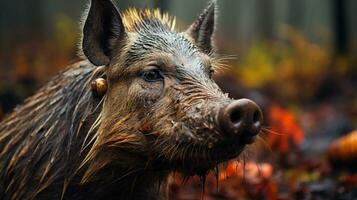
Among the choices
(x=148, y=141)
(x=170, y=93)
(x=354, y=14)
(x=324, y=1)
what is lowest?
(x=148, y=141)

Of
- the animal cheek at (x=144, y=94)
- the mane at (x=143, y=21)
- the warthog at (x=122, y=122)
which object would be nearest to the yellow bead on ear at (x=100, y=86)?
the warthog at (x=122, y=122)

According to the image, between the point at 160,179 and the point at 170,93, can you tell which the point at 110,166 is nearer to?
the point at 160,179

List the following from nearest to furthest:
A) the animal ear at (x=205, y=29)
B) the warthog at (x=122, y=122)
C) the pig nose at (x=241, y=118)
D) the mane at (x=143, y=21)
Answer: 1. the pig nose at (x=241, y=118)
2. the warthog at (x=122, y=122)
3. the mane at (x=143, y=21)
4. the animal ear at (x=205, y=29)

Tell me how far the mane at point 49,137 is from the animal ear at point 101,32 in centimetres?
18

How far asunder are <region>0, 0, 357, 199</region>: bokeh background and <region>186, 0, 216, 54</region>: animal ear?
352 millimetres

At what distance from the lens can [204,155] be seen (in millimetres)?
4164

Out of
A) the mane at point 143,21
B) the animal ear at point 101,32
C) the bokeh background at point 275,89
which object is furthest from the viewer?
the bokeh background at point 275,89

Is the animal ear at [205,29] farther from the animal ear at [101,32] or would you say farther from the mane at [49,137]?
the mane at [49,137]

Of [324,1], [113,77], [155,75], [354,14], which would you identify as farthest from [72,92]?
[324,1]

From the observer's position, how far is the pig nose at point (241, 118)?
3773 mm

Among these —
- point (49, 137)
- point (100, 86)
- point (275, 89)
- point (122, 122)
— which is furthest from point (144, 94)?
point (275, 89)

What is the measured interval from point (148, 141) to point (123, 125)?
0.80 ft

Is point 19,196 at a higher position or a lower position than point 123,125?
lower

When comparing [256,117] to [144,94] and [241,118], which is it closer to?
[241,118]
